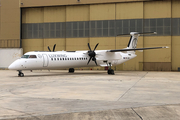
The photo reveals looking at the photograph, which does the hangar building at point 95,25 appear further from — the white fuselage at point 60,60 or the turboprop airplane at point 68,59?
the white fuselage at point 60,60

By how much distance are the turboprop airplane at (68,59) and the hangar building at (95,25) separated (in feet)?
20.6

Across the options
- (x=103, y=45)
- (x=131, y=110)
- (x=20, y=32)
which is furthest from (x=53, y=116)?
(x=20, y=32)

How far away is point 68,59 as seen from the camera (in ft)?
92.9

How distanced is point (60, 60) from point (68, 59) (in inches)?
53.5

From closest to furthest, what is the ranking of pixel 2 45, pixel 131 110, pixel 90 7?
pixel 131 110
pixel 90 7
pixel 2 45

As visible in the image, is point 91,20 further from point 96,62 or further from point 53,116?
point 53,116

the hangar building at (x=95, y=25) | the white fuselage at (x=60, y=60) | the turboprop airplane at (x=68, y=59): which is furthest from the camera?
the hangar building at (x=95, y=25)

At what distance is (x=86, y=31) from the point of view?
40.5 metres

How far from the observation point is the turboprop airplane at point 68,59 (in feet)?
79.7

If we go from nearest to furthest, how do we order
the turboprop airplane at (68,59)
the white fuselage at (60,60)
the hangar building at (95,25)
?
the white fuselage at (60,60)
the turboprop airplane at (68,59)
the hangar building at (95,25)

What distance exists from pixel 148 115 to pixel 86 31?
3354cm

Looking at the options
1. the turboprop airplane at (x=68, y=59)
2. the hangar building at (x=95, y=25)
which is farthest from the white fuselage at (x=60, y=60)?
the hangar building at (x=95, y=25)

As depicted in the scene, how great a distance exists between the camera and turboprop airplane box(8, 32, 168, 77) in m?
24.3

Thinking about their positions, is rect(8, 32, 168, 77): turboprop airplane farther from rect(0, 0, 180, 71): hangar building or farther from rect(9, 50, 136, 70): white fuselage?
rect(0, 0, 180, 71): hangar building
